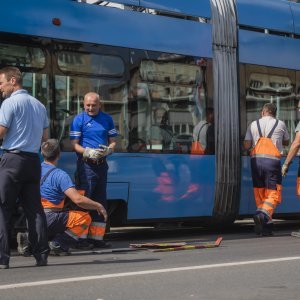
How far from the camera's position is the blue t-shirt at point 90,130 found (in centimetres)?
927

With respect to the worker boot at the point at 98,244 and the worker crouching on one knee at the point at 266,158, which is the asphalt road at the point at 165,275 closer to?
the worker boot at the point at 98,244

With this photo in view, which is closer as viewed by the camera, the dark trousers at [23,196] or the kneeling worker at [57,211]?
the dark trousers at [23,196]

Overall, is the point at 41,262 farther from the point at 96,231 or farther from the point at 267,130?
the point at 267,130

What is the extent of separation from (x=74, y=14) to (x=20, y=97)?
2.32 meters

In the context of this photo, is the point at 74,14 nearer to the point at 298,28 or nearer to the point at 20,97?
the point at 20,97

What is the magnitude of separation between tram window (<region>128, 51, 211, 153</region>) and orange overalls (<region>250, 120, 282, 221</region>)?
931mm

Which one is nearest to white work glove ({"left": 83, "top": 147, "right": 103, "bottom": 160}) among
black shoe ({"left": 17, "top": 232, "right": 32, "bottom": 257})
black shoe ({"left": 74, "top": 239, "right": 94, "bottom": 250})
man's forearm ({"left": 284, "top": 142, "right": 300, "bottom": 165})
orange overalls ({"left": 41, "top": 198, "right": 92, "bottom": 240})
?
orange overalls ({"left": 41, "top": 198, "right": 92, "bottom": 240})

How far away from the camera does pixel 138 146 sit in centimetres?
1006

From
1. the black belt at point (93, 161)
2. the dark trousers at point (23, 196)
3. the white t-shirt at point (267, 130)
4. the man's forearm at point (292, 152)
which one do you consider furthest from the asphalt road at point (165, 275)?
the white t-shirt at point (267, 130)

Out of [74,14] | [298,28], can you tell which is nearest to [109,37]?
[74,14]

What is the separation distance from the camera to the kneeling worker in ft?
27.8

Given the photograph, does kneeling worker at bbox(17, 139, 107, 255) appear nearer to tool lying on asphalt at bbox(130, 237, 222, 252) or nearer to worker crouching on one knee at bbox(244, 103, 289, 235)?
tool lying on asphalt at bbox(130, 237, 222, 252)

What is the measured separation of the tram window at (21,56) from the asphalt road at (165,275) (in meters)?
2.11

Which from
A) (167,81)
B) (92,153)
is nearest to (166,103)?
(167,81)
